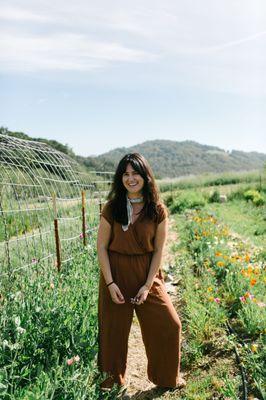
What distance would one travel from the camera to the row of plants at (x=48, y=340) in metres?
2.20

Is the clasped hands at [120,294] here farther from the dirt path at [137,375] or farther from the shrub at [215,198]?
the shrub at [215,198]

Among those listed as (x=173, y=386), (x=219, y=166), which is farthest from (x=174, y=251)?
(x=219, y=166)

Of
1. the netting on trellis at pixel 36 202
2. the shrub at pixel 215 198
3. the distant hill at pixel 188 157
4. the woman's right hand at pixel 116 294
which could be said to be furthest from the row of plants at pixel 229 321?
the distant hill at pixel 188 157

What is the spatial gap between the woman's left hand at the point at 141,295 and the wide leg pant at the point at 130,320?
0.20ft

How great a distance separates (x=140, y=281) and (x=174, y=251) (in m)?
4.15

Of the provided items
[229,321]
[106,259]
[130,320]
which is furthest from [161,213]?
[229,321]

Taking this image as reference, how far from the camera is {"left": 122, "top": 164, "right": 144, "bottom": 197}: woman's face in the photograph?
104 inches

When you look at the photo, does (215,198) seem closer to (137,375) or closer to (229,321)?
(229,321)

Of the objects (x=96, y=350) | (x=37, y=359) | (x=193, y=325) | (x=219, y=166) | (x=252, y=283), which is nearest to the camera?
(x=37, y=359)

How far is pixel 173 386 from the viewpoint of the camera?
9.49 ft

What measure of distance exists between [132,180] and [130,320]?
3.10ft

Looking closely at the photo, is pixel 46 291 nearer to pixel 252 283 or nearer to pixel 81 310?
pixel 81 310

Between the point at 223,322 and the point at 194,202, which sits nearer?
the point at 223,322

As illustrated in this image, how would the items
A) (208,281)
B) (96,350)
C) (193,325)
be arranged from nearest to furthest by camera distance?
1. (96,350)
2. (193,325)
3. (208,281)
